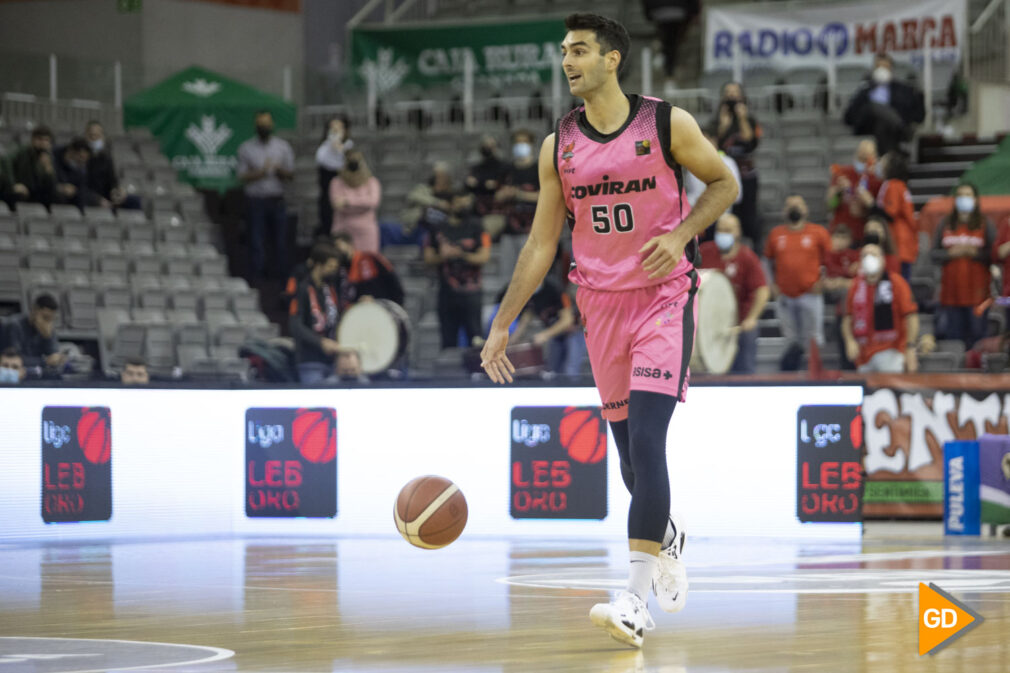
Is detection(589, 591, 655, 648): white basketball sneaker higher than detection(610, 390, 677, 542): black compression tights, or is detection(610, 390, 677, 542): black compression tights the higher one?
Result: detection(610, 390, 677, 542): black compression tights

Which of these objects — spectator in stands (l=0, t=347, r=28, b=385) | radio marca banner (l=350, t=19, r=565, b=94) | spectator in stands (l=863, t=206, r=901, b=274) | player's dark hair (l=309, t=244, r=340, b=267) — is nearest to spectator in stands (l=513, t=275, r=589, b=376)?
player's dark hair (l=309, t=244, r=340, b=267)

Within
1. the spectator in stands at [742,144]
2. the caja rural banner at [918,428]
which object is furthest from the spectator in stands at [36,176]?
the caja rural banner at [918,428]

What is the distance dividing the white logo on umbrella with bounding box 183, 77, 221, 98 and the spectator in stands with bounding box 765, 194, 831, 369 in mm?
9685

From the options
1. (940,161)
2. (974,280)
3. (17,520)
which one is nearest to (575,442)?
(17,520)

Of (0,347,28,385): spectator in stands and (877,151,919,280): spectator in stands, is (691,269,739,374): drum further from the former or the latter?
(0,347,28,385): spectator in stands

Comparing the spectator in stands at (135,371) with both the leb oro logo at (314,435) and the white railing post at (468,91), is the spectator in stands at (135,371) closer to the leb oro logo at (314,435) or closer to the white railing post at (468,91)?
the leb oro logo at (314,435)

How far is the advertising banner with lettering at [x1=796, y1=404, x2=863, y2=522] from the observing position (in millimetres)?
12141

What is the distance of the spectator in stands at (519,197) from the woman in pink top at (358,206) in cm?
179

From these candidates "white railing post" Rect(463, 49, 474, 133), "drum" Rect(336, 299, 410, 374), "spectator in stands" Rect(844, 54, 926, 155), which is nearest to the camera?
"drum" Rect(336, 299, 410, 374)

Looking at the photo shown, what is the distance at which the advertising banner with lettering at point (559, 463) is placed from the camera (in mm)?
12336

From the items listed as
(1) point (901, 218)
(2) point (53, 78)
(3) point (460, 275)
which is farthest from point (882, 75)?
(2) point (53, 78)

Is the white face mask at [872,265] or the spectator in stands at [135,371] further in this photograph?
the white face mask at [872,265]

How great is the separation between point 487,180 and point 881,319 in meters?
5.38

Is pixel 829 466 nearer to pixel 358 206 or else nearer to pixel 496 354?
pixel 496 354
